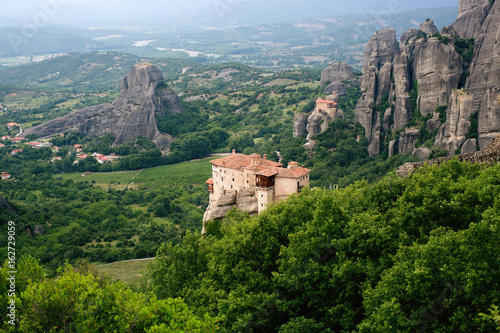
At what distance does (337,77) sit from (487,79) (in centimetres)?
7795

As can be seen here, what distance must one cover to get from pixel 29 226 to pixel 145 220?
59.5ft

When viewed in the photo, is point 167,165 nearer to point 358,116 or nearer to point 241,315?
point 358,116

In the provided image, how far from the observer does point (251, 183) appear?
47.3m

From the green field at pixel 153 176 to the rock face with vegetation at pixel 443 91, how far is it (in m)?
37.0

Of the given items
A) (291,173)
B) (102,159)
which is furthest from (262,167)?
(102,159)

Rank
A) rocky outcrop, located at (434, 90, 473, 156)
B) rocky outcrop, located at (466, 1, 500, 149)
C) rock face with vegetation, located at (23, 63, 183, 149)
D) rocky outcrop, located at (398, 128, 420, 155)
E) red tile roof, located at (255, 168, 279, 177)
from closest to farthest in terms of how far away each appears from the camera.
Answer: red tile roof, located at (255, 168, 279, 177)
rocky outcrop, located at (466, 1, 500, 149)
rocky outcrop, located at (434, 90, 473, 156)
rocky outcrop, located at (398, 128, 420, 155)
rock face with vegetation, located at (23, 63, 183, 149)

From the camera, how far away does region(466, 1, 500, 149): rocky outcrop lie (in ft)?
176

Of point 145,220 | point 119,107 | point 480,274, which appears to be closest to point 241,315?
point 480,274

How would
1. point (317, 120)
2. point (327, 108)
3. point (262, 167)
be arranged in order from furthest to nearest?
point (327, 108), point (317, 120), point (262, 167)

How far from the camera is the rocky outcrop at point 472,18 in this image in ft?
254

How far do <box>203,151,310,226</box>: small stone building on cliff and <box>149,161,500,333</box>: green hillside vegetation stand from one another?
33.8 feet

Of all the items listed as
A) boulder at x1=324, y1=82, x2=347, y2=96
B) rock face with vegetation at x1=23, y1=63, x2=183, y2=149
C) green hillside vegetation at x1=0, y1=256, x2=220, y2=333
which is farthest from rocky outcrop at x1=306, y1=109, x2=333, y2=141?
green hillside vegetation at x1=0, y1=256, x2=220, y2=333

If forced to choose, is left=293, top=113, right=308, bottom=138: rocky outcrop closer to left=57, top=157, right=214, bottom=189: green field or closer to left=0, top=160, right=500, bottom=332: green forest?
left=57, top=157, right=214, bottom=189: green field

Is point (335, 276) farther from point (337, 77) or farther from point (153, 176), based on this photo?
point (337, 77)
